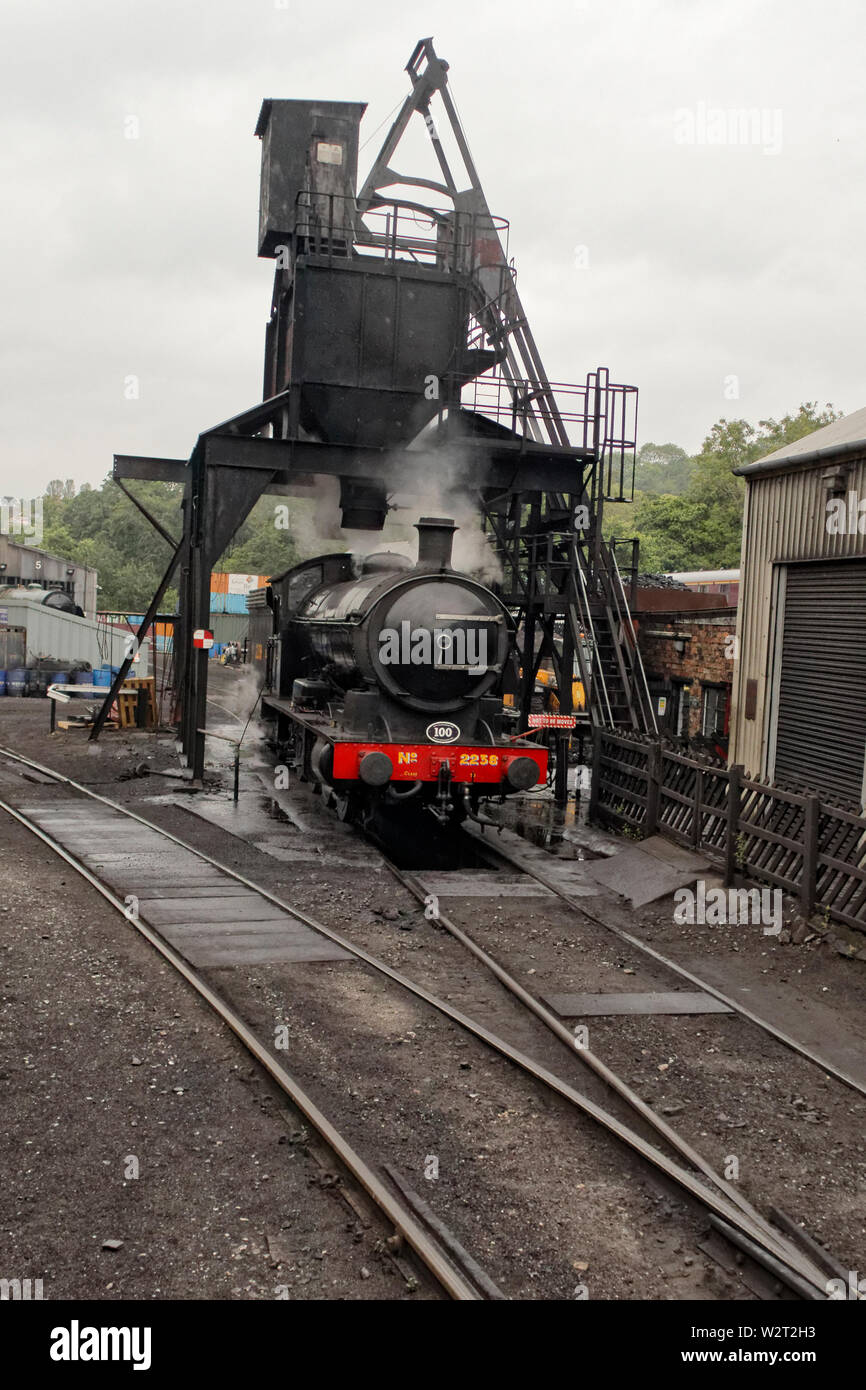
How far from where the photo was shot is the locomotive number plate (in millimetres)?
11969

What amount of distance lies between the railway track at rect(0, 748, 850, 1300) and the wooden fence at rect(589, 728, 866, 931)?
314 cm

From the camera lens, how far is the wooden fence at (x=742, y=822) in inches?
369

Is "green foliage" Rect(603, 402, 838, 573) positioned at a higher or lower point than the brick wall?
higher

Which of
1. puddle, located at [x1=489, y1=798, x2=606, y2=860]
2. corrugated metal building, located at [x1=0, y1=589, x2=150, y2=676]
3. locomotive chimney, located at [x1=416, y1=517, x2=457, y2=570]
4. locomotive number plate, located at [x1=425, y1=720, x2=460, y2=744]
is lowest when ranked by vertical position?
puddle, located at [x1=489, y1=798, x2=606, y2=860]

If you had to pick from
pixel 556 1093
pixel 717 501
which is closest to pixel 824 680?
pixel 556 1093

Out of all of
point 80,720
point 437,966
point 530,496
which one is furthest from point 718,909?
point 80,720

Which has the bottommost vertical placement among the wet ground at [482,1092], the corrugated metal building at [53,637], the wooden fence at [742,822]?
the wet ground at [482,1092]

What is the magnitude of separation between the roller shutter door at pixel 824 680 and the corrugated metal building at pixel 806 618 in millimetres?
12

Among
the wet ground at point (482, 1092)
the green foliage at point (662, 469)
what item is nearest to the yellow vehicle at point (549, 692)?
the wet ground at point (482, 1092)

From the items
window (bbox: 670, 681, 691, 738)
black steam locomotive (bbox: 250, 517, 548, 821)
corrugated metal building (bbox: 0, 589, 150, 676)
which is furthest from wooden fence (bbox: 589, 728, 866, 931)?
corrugated metal building (bbox: 0, 589, 150, 676)

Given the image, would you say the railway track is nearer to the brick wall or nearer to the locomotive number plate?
the locomotive number plate

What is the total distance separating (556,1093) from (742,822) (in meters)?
5.50

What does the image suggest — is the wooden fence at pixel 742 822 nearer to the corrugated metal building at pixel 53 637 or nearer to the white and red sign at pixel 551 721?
the white and red sign at pixel 551 721

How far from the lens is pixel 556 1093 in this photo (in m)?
6.00
